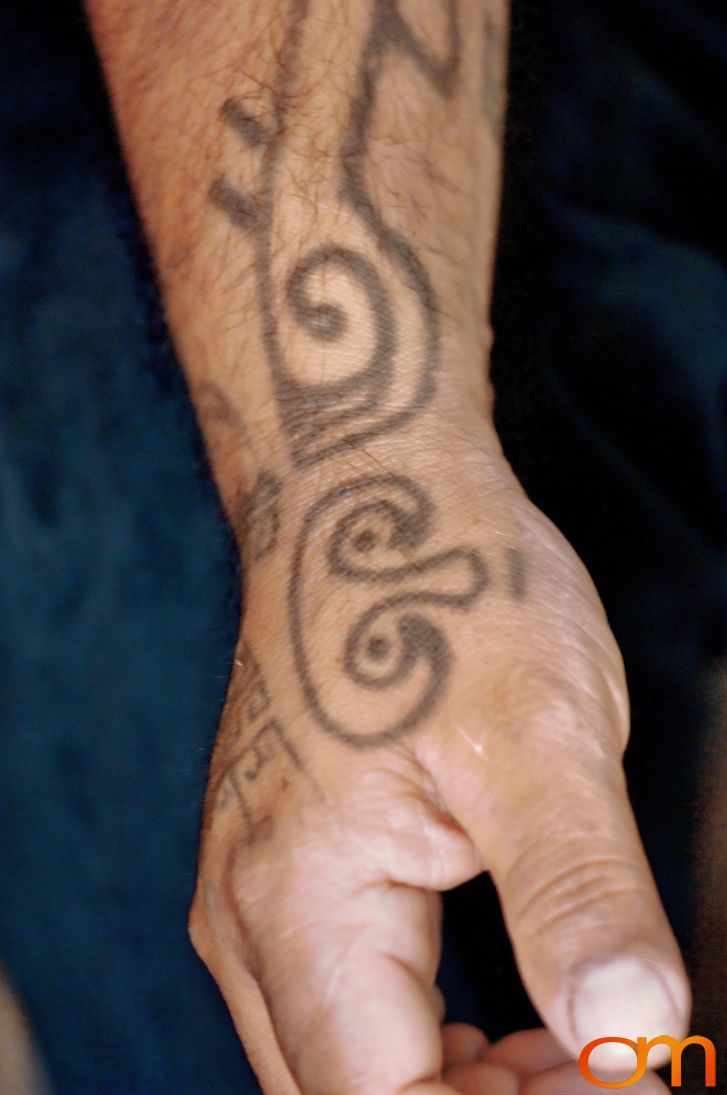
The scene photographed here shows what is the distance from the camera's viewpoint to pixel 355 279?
0.85 meters

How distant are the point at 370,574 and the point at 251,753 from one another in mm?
167

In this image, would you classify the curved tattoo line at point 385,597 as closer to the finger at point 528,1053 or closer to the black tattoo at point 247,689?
the black tattoo at point 247,689

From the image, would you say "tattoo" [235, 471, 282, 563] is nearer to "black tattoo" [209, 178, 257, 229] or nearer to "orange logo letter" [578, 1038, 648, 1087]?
"black tattoo" [209, 178, 257, 229]

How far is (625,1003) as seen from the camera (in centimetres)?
55

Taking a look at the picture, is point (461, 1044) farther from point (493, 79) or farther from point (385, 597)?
point (493, 79)

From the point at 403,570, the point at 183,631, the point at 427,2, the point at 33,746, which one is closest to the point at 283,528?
the point at 403,570

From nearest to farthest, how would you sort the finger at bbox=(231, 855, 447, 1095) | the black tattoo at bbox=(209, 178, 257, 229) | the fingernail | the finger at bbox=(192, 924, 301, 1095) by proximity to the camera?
the fingernail → the finger at bbox=(231, 855, 447, 1095) → the finger at bbox=(192, 924, 301, 1095) → the black tattoo at bbox=(209, 178, 257, 229)

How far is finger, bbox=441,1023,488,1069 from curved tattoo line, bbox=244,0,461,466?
0.47 metres

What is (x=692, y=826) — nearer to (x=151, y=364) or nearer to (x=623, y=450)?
(x=623, y=450)

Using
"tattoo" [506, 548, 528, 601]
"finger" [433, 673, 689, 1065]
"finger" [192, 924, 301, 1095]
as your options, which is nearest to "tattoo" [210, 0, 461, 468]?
"tattoo" [506, 548, 528, 601]

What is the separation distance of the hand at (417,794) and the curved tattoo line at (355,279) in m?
0.06

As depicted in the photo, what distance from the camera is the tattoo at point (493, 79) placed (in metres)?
0.99

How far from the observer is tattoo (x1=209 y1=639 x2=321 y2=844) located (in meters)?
0.75

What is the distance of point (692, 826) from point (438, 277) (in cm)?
52
